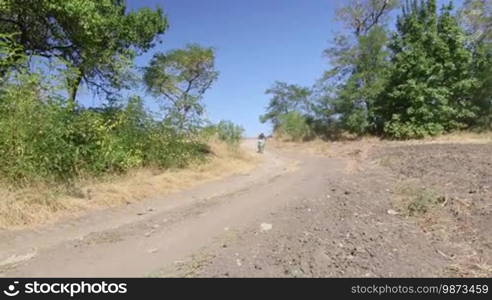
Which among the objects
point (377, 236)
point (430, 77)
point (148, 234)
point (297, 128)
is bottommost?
point (148, 234)

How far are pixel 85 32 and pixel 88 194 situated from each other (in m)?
4.73

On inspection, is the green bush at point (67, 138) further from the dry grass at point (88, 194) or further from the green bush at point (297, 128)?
the green bush at point (297, 128)

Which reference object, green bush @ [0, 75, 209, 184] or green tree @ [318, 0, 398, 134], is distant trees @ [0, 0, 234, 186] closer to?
green bush @ [0, 75, 209, 184]

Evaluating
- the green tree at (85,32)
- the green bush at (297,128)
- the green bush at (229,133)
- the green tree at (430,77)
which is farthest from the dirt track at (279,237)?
the green bush at (297,128)

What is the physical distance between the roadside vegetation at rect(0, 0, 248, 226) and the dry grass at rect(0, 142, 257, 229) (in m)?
0.04

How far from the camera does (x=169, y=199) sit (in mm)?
9031

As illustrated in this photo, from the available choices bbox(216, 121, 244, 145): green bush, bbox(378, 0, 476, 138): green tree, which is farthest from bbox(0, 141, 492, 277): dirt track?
bbox(378, 0, 476, 138): green tree

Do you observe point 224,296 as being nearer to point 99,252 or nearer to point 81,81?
point 99,252

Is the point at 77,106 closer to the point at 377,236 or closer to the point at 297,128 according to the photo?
the point at 377,236

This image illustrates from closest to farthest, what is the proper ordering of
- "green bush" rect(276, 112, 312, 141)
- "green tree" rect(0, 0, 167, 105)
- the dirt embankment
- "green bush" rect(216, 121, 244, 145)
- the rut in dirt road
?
1. the dirt embankment
2. the rut in dirt road
3. "green tree" rect(0, 0, 167, 105)
4. "green bush" rect(216, 121, 244, 145)
5. "green bush" rect(276, 112, 312, 141)

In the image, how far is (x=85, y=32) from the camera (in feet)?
34.2

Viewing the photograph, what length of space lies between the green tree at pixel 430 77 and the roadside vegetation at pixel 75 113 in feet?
43.6

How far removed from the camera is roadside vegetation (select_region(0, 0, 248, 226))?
7582 mm

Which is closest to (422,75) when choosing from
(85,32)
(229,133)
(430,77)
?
(430,77)
